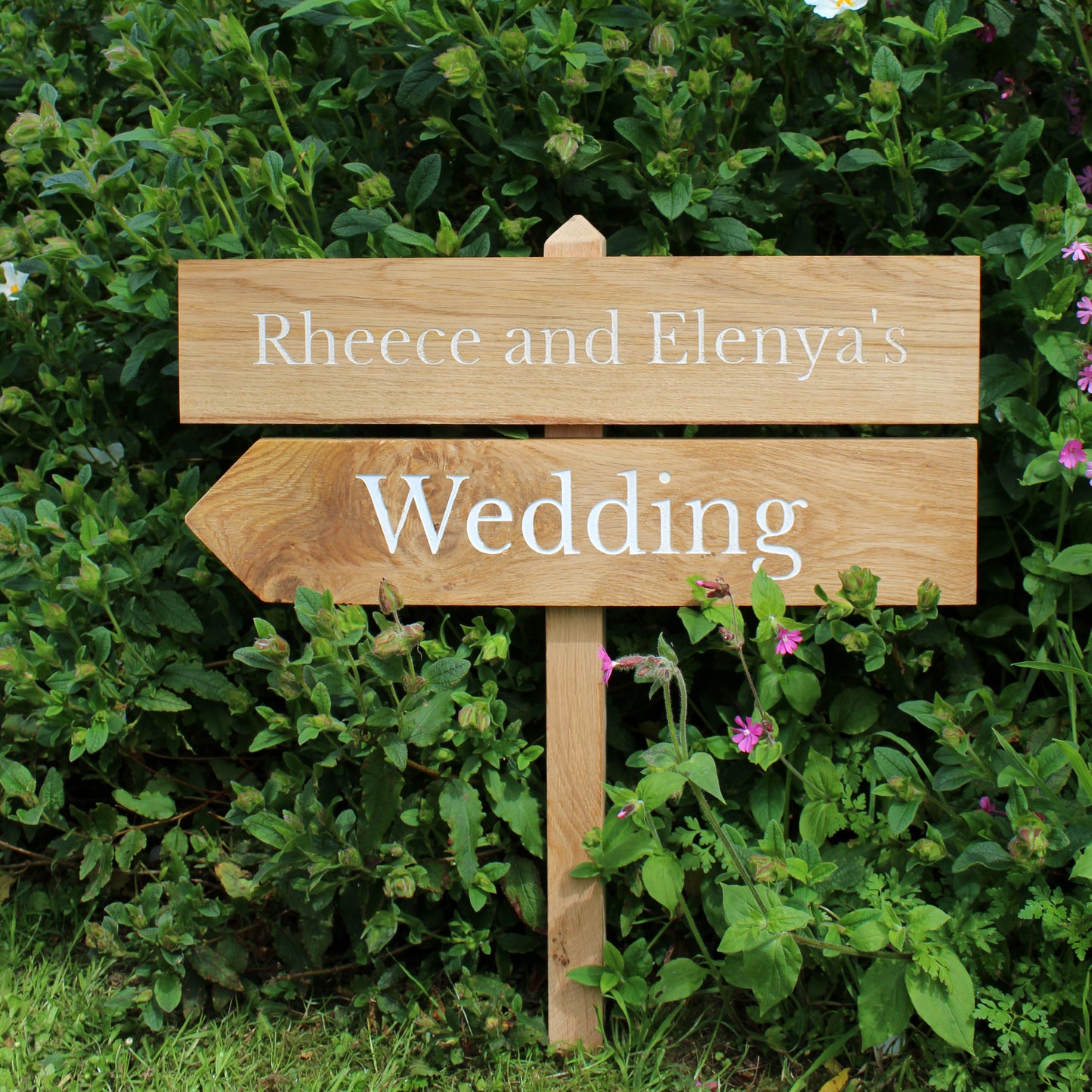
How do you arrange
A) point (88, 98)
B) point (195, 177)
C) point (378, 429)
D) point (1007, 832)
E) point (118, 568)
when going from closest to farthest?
point (1007, 832) < point (195, 177) < point (118, 568) < point (378, 429) < point (88, 98)

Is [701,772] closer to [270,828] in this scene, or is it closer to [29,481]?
[270,828]

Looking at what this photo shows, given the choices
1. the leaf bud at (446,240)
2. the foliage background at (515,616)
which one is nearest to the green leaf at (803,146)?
the foliage background at (515,616)

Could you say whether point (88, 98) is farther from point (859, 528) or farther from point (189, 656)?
point (859, 528)

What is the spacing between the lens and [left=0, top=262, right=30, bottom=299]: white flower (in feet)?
7.17

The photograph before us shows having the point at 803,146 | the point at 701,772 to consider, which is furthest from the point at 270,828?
the point at 803,146

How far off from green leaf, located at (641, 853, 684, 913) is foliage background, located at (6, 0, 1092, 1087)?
8 centimetres

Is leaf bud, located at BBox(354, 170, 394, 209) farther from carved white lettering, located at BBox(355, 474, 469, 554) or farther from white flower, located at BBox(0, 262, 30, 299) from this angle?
white flower, located at BBox(0, 262, 30, 299)

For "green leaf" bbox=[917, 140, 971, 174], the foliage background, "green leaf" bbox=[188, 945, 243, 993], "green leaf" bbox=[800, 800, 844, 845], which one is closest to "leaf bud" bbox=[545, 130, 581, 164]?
the foliage background

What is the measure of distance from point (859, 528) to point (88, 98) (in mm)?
1969

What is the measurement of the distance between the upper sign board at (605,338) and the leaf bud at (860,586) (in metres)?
0.26

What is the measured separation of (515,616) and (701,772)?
58 centimetres

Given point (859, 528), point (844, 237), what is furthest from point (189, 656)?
Result: point (844, 237)

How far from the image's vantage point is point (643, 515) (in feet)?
5.54

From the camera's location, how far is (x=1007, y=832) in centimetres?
161
